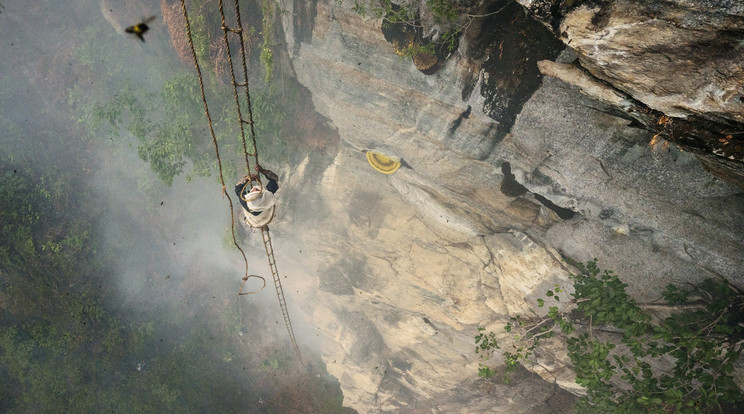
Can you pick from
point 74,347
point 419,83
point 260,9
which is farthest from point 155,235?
point 419,83

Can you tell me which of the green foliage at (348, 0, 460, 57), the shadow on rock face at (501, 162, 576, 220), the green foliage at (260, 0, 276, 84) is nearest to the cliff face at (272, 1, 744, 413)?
the shadow on rock face at (501, 162, 576, 220)

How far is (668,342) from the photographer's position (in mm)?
6082

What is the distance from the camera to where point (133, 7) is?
1412 cm

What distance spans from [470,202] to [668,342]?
4.54 meters

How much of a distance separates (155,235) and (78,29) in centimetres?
1055

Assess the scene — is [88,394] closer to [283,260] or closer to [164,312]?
[164,312]

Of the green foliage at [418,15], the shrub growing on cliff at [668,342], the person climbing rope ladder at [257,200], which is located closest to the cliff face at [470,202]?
the green foliage at [418,15]

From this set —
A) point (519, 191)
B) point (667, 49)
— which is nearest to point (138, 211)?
point (519, 191)

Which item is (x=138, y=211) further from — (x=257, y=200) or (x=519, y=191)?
(x=519, y=191)

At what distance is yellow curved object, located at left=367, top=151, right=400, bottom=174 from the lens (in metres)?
9.49

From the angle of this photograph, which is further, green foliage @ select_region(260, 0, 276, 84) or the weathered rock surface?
green foliage @ select_region(260, 0, 276, 84)

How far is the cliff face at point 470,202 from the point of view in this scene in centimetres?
554

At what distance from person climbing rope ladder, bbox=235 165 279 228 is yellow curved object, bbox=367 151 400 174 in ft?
14.1

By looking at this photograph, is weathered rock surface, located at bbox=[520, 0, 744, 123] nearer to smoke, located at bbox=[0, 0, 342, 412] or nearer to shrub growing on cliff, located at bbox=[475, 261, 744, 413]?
shrub growing on cliff, located at bbox=[475, 261, 744, 413]
